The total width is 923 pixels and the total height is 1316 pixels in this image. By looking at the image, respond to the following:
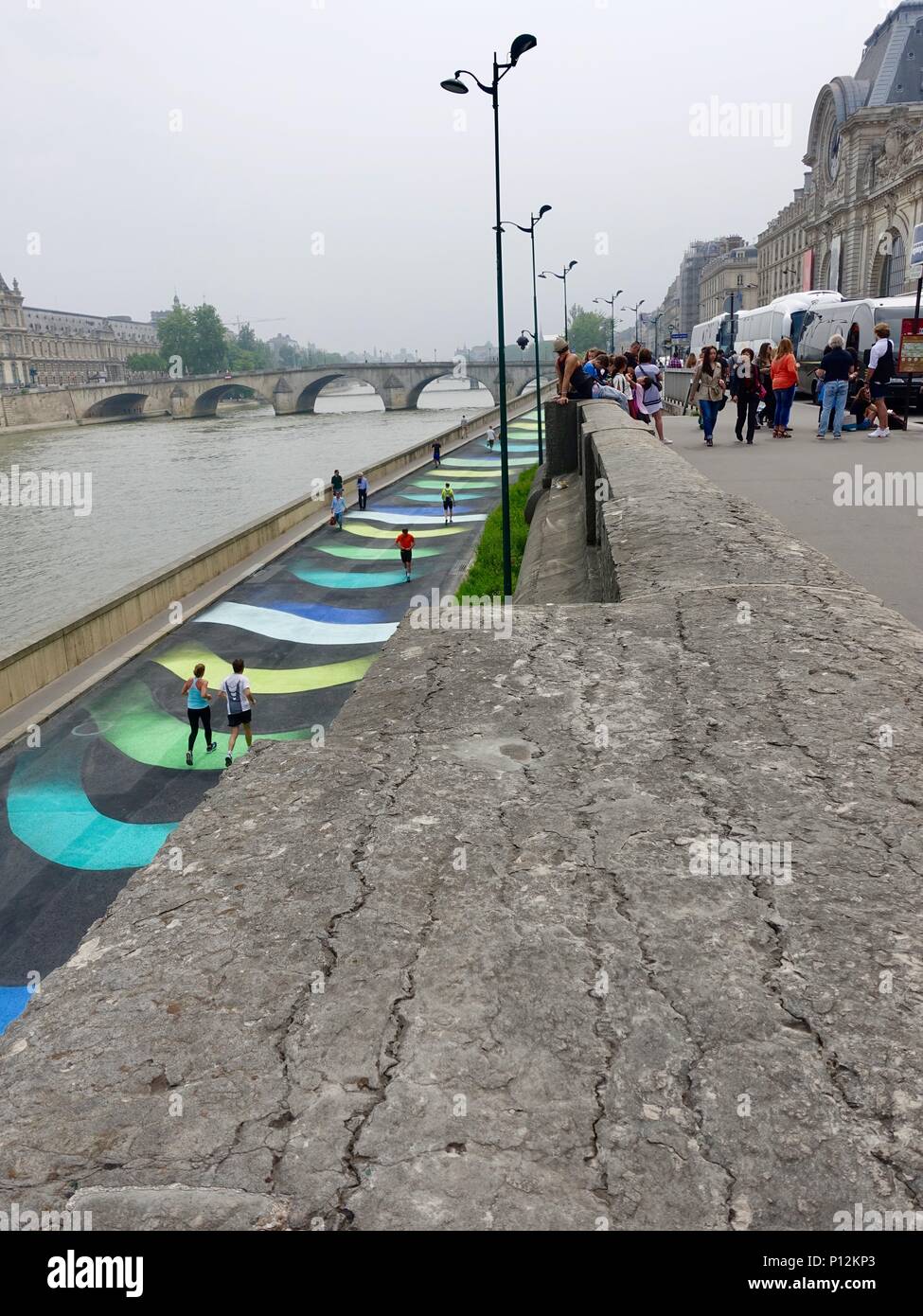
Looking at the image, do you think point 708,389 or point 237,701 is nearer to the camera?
point 237,701

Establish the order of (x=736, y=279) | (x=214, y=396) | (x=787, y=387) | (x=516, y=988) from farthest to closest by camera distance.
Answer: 1. (x=736, y=279)
2. (x=214, y=396)
3. (x=787, y=387)
4. (x=516, y=988)

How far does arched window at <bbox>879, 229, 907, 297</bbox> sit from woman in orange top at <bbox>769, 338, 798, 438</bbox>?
49327mm

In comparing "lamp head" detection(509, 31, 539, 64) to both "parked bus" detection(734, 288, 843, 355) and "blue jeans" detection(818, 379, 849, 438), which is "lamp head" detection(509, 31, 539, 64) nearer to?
"blue jeans" detection(818, 379, 849, 438)

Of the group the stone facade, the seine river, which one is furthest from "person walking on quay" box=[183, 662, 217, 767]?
the stone facade

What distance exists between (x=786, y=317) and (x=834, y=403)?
1756 centimetres

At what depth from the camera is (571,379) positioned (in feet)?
50.4

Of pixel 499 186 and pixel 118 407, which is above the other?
pixel 499 186

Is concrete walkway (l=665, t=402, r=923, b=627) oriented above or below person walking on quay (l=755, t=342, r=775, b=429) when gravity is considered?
below

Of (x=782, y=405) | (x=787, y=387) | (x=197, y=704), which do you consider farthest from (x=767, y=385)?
(x=197, y=704)

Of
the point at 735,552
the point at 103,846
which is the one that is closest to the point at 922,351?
the point at 735,552

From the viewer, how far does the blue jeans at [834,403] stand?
14000 mm

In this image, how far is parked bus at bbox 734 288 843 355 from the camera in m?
28.8

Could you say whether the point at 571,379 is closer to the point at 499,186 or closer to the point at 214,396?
the point at 499,186
